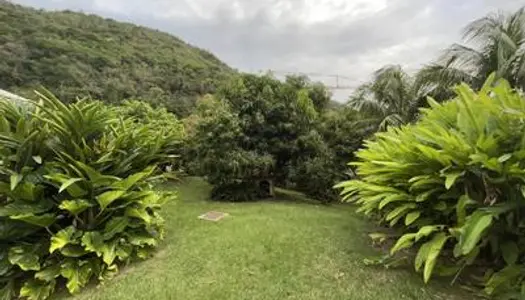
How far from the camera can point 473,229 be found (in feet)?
9.37

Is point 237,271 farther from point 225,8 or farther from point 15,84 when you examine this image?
point 15,84

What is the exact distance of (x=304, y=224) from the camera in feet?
18.2

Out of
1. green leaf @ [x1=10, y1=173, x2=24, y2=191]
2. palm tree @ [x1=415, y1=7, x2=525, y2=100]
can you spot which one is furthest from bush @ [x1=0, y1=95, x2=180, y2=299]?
palm tree @ [x1=415, y1=7, x2=525, y2=100]

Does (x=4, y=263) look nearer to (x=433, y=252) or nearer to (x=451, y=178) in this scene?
(x=433, y=252)

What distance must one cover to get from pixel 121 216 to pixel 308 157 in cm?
551

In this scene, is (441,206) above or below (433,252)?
above

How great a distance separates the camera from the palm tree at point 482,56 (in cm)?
794

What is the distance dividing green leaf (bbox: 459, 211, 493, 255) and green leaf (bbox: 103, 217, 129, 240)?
3320mm

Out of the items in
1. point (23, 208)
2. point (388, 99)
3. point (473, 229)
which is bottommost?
point (23, 208)

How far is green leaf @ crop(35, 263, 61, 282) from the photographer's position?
3.55 m

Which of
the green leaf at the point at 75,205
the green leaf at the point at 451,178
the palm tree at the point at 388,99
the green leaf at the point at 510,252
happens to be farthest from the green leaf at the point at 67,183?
the palm tree at the point at 388,99

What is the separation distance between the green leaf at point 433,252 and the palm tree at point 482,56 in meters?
6.06

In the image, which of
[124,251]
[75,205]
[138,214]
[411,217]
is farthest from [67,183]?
[411,217]

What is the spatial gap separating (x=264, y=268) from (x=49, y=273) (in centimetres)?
212
